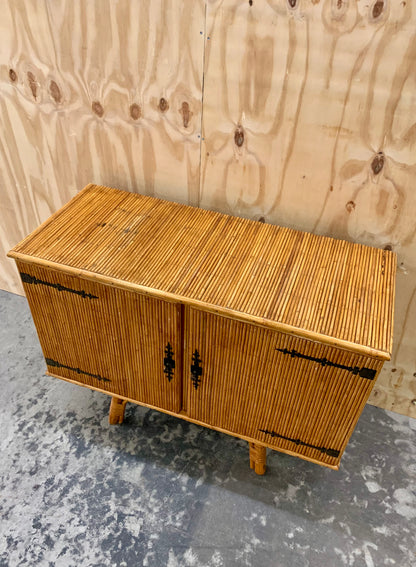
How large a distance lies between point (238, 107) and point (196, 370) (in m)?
0.66

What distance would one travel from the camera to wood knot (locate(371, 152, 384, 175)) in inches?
40.4

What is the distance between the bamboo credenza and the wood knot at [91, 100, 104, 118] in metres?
0.24

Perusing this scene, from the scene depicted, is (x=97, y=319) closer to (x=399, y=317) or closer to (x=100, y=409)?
(x=100, y=409)

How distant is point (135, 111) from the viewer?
1.19 m

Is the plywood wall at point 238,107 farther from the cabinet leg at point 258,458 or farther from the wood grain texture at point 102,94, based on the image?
the cabinet leg at point 258,458

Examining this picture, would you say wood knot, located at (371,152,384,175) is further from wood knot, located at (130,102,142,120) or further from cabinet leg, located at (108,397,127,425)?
cabinet leg, located at (108,397,127,425)

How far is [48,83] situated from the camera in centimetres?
124

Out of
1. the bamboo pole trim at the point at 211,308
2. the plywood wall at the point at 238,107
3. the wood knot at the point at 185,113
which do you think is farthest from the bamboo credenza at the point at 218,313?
the wood knot at the point at 185,113

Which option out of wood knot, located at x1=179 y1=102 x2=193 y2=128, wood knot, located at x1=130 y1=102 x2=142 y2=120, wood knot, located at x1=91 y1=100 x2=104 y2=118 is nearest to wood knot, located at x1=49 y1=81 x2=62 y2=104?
wood knot, located at x1=91 y1=100 x2=104 y2=118

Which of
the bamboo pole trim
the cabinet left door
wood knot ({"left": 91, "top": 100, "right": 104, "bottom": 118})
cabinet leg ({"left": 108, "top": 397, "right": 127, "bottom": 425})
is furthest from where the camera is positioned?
cabinet leg ({"left": 108, "top": 397, "right": 127, "bottom": 425})

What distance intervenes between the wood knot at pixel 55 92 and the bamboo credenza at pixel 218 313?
0.30 metres

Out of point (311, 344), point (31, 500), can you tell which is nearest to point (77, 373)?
point (31, 500)

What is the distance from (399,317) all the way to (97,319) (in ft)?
2.83

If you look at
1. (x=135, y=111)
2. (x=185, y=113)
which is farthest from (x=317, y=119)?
(x=135, y=111)
